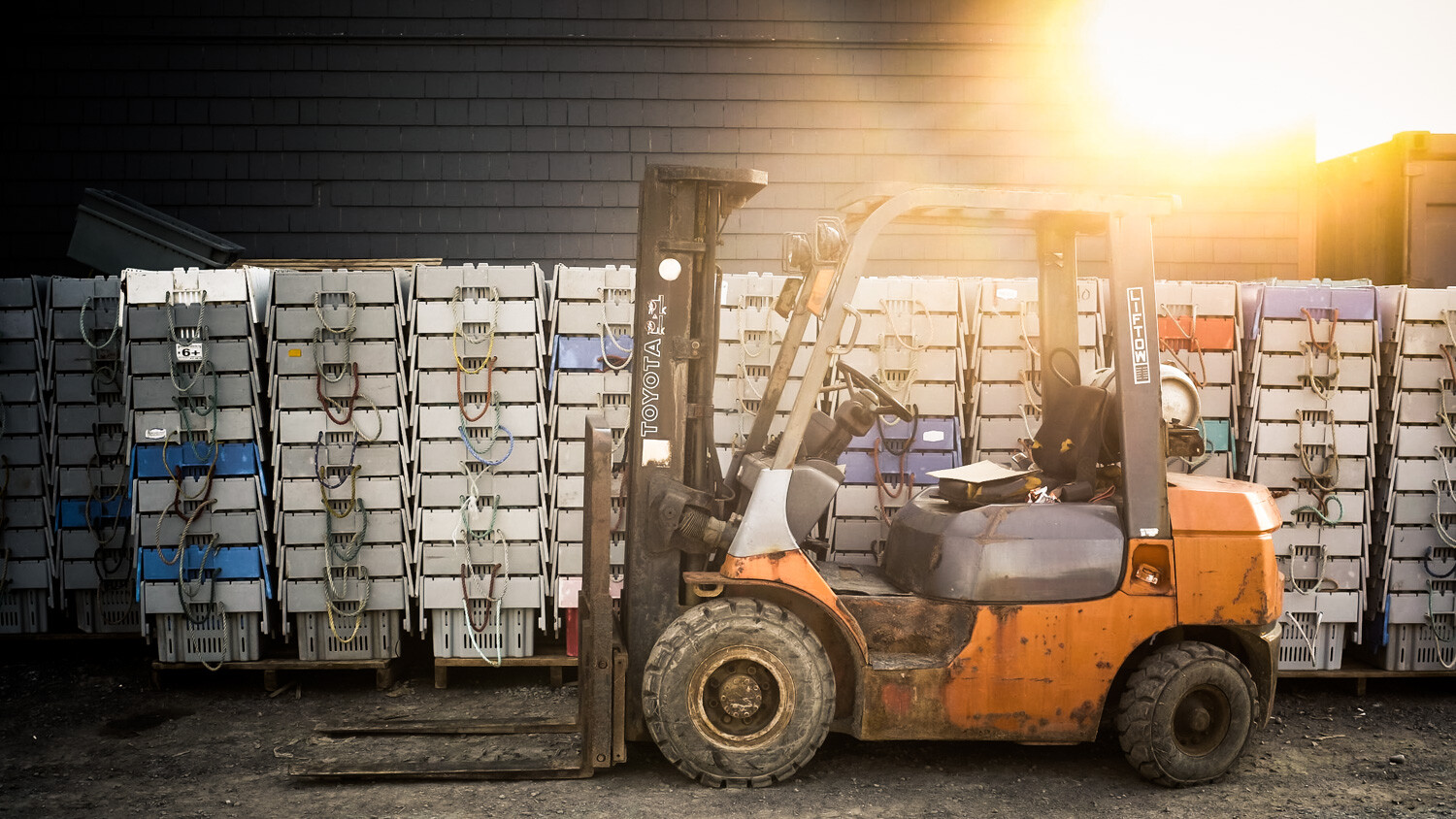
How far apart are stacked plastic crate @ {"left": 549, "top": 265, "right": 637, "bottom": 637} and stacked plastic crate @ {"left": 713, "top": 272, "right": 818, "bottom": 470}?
0.64 m

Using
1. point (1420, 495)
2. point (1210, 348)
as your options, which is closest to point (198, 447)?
point (1210, 348)

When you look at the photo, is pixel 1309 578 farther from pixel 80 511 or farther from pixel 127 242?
pixel 127 242

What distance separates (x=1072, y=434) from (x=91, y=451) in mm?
6779

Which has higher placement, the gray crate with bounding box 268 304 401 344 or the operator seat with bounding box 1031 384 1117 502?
the gray crate with bounding box 268 304 401 344

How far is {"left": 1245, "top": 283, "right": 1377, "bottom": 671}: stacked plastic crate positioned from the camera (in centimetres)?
678

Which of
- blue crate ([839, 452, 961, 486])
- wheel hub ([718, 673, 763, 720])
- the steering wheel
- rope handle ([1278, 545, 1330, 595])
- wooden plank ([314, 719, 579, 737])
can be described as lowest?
wooden plank ([314, 719, 579, 737])

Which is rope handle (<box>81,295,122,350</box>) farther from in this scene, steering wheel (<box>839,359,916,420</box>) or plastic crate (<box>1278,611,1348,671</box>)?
plastic crate (<box>1278,611,1348,671</box>)

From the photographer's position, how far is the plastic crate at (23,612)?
734 centimetres

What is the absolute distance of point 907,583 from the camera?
535 centimetres

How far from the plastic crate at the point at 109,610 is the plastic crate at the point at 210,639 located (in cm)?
72

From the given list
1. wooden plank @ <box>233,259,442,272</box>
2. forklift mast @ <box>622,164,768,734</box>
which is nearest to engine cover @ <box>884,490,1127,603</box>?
forklift mast @ <box>622,164,768,734</box>

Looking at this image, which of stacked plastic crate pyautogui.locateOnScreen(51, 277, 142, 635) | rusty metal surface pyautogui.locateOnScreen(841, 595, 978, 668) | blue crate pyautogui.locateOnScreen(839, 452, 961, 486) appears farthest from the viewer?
stacked plastic crate pyautogui.locateOnScreen(51, 277, 142, 635)

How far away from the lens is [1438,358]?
6809 millimetres

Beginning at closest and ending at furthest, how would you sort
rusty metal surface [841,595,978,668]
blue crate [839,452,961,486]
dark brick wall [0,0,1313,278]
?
rusty metal surface [841,595,978,668] → blue crate [839,452,961,486] → dark brick wall [0,0,1313,278]
